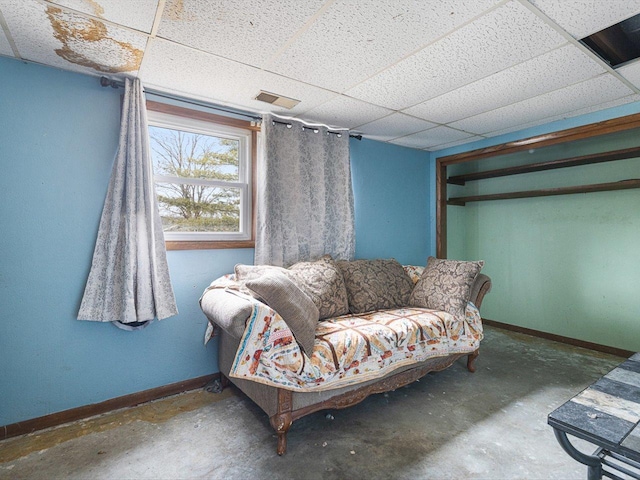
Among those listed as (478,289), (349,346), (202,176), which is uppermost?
(202,176)

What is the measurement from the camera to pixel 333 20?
5.23ft

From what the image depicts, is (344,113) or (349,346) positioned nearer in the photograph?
(349,346)

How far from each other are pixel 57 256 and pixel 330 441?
79.6 inches

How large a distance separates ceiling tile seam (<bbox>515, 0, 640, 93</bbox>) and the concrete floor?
2219mm

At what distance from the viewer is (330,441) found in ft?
6.19

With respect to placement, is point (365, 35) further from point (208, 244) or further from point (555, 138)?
point (555, 138)

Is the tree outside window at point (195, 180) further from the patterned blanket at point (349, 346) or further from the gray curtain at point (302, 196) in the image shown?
the patterned blanket at point (349, 346)

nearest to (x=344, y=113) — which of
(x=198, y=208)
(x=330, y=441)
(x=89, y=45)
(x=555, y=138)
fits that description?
(x=198, y=208)

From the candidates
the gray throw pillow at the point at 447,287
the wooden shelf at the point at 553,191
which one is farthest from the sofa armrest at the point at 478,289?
the wooden shelf at the point at 553,191

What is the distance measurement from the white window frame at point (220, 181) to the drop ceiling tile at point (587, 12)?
2.15m

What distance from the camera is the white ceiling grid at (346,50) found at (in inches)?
60.1

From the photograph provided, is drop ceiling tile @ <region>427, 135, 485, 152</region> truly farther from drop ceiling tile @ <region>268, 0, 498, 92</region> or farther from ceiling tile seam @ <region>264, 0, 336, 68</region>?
ceiling tile seam @ <region>264, 0, 336, 68</region>

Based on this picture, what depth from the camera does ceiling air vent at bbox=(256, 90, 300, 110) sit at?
8.07 ft

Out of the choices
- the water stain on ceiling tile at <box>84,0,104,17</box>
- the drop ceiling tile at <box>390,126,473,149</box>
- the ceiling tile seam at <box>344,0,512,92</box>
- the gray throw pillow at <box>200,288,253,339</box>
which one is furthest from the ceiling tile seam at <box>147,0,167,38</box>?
the drop ceiling tile at <box>390,126,473,149</box>
